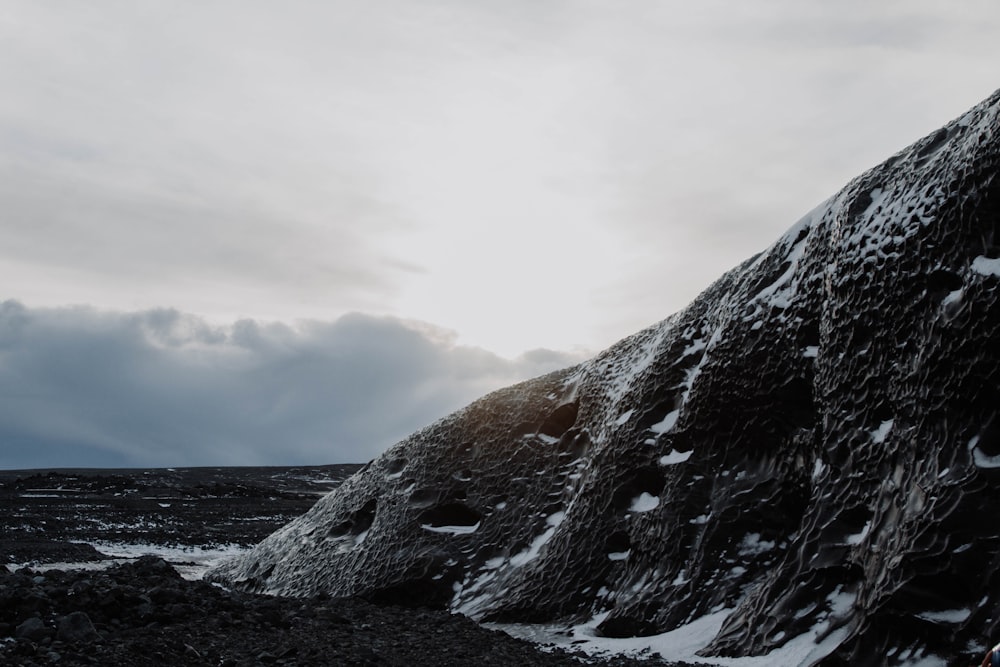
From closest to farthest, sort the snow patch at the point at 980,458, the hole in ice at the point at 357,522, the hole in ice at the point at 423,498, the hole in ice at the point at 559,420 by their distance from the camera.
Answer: the snow patch at the point at 980,458
the hole in ice at the point at 559,420
the hole in ice at the point at 423,498
the hole in ice at the point at 357,522

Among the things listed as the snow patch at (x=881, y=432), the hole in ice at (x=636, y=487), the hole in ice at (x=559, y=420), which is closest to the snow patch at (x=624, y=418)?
the hole in ice at (x=636, y=487)

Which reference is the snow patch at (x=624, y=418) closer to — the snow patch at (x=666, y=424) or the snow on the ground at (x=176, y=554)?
the snow patch at (x=666, y=424)

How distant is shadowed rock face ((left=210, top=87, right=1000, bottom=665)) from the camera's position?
11.8m

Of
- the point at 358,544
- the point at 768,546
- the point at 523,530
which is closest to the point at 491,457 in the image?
the point at 523,530

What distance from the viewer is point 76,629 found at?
37.9 ft

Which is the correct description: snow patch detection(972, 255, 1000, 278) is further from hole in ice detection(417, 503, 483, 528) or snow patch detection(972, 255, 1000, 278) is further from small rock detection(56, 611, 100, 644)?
hole in ice detection(417, 503, 483, 528)

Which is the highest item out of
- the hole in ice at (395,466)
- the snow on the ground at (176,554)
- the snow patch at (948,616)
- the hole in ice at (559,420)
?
the hole in ice at (559,420)

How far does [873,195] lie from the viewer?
15.7 meters

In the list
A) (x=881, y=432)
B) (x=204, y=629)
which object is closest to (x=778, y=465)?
(x=881, y=432)

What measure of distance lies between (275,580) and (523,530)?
7.99 m

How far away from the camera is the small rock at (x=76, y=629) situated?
37.1ft

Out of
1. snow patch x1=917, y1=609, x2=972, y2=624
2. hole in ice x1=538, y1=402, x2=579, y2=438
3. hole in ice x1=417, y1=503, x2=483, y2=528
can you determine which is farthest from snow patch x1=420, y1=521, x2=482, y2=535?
snow patch x1=917, y1=609, x2=972, y2=624

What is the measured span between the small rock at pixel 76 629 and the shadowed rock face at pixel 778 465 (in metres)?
8.73

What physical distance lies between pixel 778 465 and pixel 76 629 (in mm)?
11271
